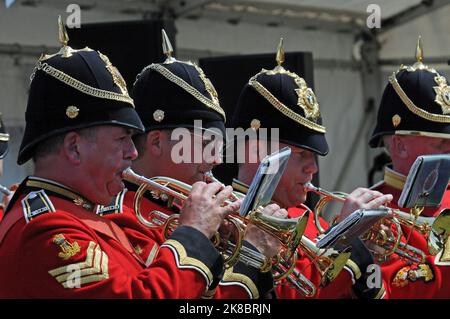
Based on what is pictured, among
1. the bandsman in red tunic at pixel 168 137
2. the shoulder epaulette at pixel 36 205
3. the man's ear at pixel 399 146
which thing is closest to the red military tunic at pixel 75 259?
the shoulder epaulette at pixel 36 205

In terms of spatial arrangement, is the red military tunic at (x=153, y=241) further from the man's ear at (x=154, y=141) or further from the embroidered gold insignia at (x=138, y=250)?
the man's ear at (x=154, y=141)

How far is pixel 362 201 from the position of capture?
4.31 m

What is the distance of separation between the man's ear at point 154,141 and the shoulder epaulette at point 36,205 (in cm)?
87

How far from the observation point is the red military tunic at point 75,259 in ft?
10.4

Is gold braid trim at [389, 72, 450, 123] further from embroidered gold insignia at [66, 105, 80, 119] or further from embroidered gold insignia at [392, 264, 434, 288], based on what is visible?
embroidered gold insignia at [66, 105, 80, 119]

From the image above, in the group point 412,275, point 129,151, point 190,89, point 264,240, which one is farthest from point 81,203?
point 412,275

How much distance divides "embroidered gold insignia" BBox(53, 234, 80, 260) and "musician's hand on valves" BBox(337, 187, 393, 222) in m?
1.47

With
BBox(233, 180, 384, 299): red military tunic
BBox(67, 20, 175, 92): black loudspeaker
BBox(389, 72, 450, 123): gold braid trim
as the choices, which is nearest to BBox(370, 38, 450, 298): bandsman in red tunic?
BBox(389, 72, 450, 123): gold braid trim

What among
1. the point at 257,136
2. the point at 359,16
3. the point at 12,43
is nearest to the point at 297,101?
the point at 257,136

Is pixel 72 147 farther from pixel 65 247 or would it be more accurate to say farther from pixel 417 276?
pixel 417 276

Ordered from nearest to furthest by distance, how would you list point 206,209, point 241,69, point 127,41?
1. point 206,209
2. point 127,41
3. point 241,69

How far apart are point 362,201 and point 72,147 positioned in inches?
56.3

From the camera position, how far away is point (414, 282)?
4766 mm

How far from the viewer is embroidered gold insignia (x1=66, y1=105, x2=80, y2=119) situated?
11.2 ft
